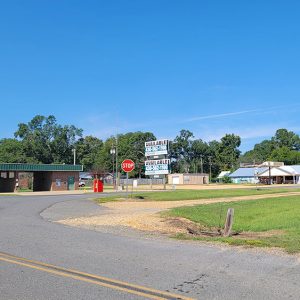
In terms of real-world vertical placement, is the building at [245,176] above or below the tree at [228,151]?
below

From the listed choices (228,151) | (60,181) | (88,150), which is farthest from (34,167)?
(228,151)

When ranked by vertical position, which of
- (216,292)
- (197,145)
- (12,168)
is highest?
(197,145)

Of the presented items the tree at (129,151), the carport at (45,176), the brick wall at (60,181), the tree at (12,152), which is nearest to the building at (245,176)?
the tree at (129,151)

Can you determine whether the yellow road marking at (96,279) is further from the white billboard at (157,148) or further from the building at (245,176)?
the building at (245,176)

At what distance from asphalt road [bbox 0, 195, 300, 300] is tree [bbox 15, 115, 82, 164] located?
123 meters

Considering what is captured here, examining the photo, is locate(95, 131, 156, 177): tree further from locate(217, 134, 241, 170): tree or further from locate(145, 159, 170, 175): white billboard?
locate(145, 159, 170, 175): white billboard

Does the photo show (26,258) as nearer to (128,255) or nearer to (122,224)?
(128,255)

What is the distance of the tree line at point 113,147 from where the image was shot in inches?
5098

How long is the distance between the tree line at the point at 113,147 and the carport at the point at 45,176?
36895 millimetres

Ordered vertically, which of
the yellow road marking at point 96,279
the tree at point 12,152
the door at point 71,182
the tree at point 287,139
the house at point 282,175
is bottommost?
the yellow road marking at point 96,279

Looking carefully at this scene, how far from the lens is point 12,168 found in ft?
204

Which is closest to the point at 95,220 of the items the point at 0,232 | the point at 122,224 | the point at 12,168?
the point at 122,224

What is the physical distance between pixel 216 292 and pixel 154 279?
1271 millimetres

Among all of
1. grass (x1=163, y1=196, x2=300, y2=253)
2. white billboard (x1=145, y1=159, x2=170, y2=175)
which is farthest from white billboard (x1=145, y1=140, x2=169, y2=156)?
grass (x1=163, y1=196, x2=300, y2=253)
